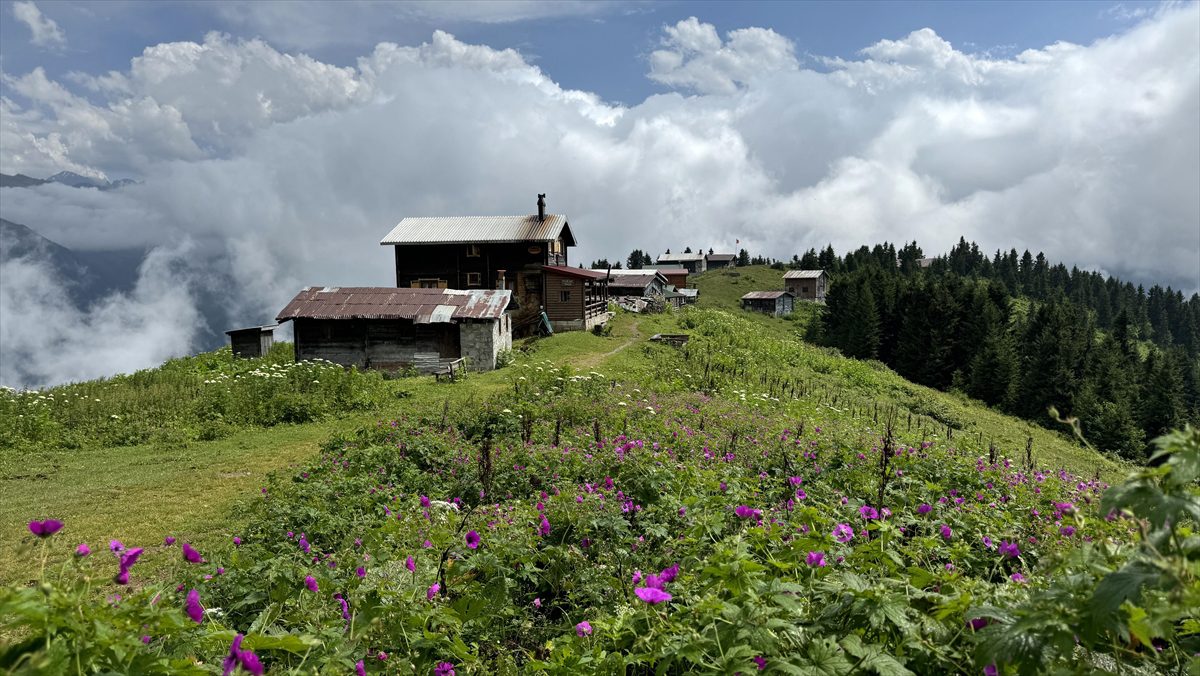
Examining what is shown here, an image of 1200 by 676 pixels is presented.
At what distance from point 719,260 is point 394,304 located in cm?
11469

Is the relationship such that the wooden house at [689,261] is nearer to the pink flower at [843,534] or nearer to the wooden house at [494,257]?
the wooden house at [494,257]

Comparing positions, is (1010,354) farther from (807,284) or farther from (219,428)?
(219,428)

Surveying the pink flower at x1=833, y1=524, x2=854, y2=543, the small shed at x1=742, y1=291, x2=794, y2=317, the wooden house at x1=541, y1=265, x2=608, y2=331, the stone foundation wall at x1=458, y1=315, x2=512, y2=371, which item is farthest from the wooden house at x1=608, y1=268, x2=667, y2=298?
the pink flower at x1=833, y1=524, x2=854, y2=543

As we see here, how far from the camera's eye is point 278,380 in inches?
776

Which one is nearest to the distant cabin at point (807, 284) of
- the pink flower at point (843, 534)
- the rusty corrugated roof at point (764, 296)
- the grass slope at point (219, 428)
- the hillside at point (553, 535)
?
the rusty corrugated roof at point (764, 296)

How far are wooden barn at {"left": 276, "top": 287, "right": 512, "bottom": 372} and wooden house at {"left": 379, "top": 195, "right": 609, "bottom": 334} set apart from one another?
371 inches

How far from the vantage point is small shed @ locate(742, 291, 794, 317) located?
271 ft

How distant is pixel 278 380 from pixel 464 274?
740 inches

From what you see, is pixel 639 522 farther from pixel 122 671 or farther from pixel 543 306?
pixel 543 306

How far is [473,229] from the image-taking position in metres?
37.9

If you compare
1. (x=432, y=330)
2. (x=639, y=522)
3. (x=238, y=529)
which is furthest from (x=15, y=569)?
(x=432, y=330)

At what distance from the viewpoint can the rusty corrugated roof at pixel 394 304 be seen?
25906 mm

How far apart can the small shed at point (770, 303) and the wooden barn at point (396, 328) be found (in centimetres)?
6112

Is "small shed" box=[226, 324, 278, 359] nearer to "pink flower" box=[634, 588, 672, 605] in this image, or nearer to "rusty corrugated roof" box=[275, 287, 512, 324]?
"rusty corrugated roof" box=[275, 287, 512, 324]
